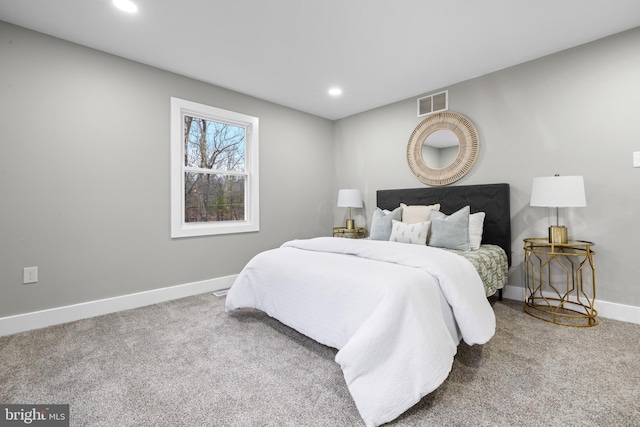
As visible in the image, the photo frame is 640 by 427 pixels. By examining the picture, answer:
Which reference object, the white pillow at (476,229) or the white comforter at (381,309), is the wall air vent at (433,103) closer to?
the white pillow at (476,229)

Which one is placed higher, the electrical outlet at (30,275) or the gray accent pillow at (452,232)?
the gray accent pillow at (452,232)

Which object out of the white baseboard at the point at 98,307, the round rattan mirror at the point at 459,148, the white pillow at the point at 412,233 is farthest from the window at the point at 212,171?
the round rattan mirror at the point at 459,148

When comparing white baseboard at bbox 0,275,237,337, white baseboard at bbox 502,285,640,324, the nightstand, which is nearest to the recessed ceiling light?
white baseboard at bbox 0,275,237,337

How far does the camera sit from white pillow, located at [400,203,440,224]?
3.14m

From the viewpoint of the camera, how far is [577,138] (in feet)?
8.84

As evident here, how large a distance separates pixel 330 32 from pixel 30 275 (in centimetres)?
317

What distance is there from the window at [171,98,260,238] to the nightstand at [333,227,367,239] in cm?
121

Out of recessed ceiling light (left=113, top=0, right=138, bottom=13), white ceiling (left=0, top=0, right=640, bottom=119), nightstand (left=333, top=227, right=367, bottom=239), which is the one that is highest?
recessed ceiling light (left=113, top=0, right=138, bottom=13)

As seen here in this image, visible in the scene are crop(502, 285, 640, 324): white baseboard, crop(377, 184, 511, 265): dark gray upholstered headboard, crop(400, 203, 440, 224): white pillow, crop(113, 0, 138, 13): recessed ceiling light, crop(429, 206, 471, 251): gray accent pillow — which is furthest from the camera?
crop(400, 203, 440, 224): white pillow

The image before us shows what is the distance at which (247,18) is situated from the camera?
7.47 ft

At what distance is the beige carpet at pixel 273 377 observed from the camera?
4.48 ft

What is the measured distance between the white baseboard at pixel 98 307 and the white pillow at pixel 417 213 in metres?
2.31

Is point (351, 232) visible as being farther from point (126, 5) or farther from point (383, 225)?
point (126, 5)

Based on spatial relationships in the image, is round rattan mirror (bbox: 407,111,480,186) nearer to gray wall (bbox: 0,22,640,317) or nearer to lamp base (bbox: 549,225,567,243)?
gray wall (bbox: 0,22,640,317)
